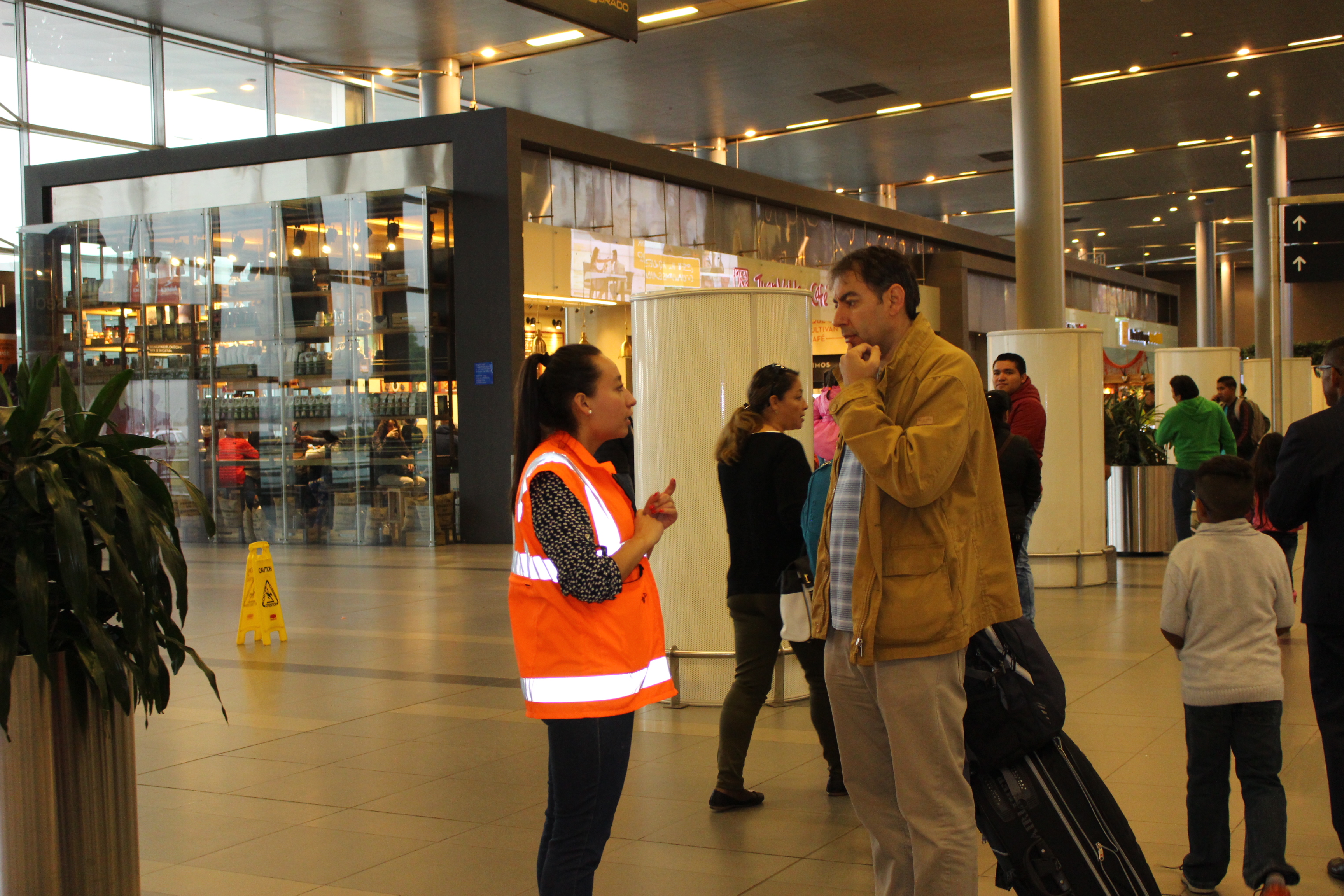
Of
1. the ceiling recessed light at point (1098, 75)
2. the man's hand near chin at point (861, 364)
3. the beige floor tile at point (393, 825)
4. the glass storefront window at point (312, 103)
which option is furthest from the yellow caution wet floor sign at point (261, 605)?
the ceiling recessed light at point (1098, 75)

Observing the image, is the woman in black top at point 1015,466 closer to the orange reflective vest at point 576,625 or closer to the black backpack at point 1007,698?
the black backpack at point 1007,698

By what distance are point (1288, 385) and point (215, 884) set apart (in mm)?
18228

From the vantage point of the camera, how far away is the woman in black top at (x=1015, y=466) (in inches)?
233

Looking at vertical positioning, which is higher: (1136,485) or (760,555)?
(760,555)

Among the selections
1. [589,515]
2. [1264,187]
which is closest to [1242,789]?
[589,515]

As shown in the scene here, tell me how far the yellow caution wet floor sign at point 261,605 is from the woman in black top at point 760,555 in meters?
4.63

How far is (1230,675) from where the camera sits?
3.33 metres

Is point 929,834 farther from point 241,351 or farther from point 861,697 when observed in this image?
point 241,351

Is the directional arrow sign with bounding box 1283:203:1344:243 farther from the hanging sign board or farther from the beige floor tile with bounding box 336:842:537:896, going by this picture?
the beige floor tile with bounding box 336:842:537:896

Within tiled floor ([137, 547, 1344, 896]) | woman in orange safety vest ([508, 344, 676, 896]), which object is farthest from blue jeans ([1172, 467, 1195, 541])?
woman in orange safety vest ([508, 344, 676, 896])

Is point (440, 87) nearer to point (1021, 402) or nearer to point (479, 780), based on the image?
point (1021, 402)

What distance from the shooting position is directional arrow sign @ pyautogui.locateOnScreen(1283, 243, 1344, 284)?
272 inches

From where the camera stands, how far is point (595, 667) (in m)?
2.54

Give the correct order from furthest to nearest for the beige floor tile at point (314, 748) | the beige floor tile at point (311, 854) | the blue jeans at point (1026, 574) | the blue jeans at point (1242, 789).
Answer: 1. the blue jeans at point (1026, 574)
2. the beige floor tile at point (314, 748)
3. the beige floor tile at point (311, 854)
4. the blue jeans at point (1242, 789)
